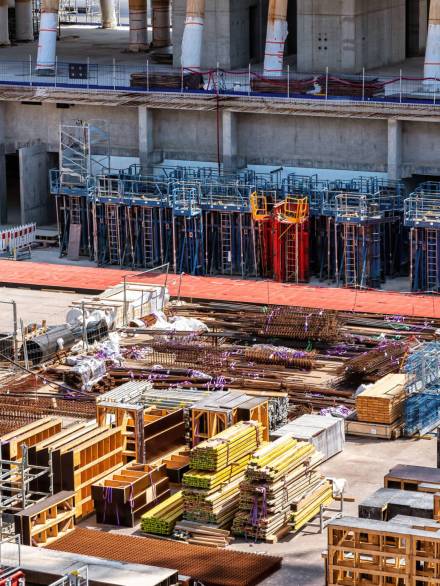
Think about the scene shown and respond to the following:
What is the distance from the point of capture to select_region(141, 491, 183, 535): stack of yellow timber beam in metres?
46.7

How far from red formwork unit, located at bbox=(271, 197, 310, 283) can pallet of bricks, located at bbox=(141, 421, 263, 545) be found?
83.7 ft

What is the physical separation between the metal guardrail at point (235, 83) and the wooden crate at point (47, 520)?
31635 millimetres

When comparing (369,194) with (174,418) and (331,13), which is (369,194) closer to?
(331,13)

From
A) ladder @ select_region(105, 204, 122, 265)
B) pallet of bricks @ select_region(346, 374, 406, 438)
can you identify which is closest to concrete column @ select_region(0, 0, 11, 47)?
ladder @ select_region(105, 204, 122, 265)

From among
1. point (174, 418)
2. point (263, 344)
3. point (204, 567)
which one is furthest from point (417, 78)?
point (204, 567)

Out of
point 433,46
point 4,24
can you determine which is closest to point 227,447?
point 433,46

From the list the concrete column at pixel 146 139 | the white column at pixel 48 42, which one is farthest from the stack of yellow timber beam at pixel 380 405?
the white column at pixel 48 42

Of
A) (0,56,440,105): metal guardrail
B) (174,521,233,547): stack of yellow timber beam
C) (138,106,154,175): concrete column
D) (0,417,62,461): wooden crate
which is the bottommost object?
(174,521,233,547): stack of yellow timber beam

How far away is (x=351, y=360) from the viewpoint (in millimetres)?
59438

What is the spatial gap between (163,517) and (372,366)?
42.7ft

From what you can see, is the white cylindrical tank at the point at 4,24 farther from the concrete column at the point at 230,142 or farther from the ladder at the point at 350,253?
the ladder at the point at 350,253

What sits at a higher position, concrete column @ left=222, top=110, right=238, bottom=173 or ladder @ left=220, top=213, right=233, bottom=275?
concrete column @ left=222, top=110, right=238, bottom=173

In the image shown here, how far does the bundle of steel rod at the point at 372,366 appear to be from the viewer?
57.9 m

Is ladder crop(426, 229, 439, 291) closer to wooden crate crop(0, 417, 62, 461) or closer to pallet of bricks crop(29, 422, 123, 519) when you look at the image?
wooden crate crop(0, 417, 62, 461)
